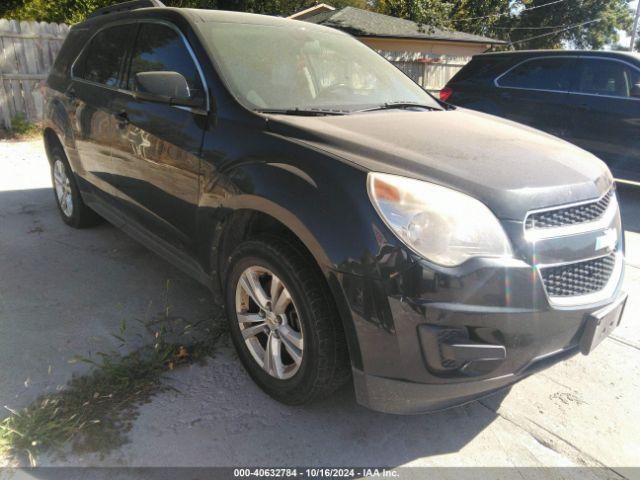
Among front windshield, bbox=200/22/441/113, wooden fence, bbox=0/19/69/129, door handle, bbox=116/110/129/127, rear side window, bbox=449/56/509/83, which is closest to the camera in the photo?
front windshield, bbox=200/22/441/113

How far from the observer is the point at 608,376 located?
9.37 ft

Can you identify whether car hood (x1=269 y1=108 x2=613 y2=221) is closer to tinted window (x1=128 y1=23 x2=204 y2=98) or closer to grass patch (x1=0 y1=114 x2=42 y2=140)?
tinted window (x1=128 y1=23 x2=204 y2=98)

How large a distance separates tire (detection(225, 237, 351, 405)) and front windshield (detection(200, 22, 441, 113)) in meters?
0.82

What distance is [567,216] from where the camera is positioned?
2.14 metres

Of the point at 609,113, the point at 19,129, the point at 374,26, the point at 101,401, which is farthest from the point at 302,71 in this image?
the point at 374,26

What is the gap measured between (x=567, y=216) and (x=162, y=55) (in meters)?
2.47

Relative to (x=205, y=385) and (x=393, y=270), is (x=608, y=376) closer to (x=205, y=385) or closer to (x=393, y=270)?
(x=393, y=270)

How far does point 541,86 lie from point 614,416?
559 centimetres

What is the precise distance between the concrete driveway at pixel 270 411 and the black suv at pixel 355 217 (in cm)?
23

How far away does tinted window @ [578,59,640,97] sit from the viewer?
6355 millimetres

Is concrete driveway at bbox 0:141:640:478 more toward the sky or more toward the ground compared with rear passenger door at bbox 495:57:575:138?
more toward the ground

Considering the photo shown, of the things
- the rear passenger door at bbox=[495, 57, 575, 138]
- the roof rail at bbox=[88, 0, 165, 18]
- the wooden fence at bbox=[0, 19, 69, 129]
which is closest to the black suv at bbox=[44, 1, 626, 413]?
the roof rail at bbox=[88, 0, 165, 18]

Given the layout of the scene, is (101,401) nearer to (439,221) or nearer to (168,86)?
(168,86)

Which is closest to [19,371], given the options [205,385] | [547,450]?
[205,385]
